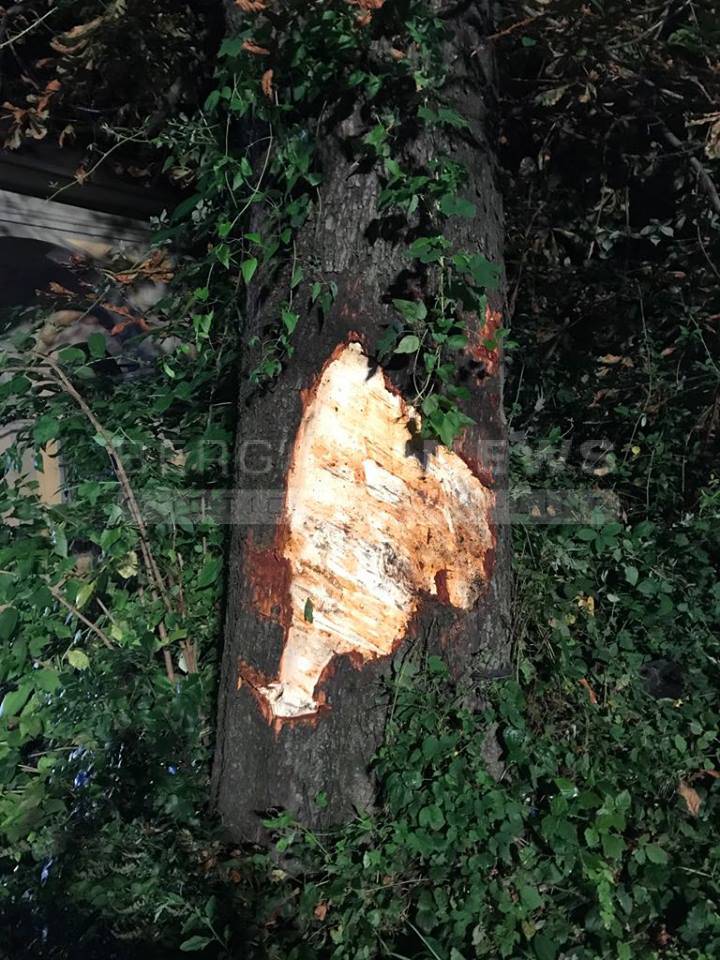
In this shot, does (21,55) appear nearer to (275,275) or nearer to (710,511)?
(275,275)

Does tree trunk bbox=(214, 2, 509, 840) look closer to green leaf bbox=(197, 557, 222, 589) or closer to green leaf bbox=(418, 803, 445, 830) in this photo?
green leaf bbox=(418, 803, 445, 830)

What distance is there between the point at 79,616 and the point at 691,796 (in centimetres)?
206

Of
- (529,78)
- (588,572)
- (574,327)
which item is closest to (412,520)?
(588,572)

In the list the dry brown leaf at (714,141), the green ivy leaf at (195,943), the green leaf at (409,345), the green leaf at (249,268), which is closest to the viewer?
the green ivy leaf at (195,943)

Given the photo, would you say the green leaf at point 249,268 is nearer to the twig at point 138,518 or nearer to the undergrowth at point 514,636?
the undergrowth at point 514,636

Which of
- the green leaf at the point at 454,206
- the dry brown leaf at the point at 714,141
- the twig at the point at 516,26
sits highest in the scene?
the twig at the point at 516,26

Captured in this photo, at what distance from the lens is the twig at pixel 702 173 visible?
3540 millimetres

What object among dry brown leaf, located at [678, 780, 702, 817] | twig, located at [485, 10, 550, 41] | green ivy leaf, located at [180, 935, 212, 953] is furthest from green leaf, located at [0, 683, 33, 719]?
twig, located at [485, 10, 550, 41]

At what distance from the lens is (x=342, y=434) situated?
2.37 m

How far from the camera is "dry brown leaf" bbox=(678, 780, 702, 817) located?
8.98 feet

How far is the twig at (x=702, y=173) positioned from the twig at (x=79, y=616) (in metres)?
2.94

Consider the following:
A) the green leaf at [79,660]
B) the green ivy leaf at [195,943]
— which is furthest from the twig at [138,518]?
the green ivy leaf at [195,943]

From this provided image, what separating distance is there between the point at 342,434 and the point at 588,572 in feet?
4.05

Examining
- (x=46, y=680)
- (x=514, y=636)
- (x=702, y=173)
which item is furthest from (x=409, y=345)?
(x=702, y=173)
